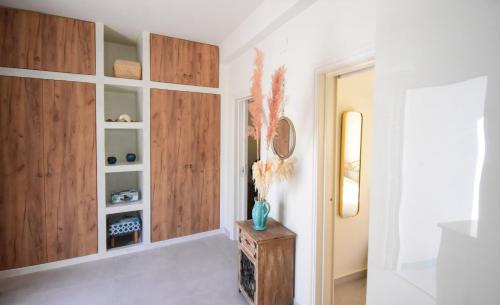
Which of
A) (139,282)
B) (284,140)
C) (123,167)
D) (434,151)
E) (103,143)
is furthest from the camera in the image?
(123,167)

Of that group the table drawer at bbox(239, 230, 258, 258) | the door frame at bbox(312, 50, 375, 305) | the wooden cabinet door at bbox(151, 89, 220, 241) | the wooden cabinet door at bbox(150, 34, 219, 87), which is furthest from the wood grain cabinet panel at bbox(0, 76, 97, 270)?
the door frame at bbox(312, 50, 375, 305)

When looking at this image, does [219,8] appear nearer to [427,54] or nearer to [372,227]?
[427,54]

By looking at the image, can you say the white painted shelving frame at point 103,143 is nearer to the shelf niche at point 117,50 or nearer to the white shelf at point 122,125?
the white shelf at point 122,125

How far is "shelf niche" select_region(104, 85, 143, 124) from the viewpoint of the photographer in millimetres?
3303

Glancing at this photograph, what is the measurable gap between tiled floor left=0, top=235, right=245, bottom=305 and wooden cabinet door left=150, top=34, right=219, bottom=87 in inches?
88.7

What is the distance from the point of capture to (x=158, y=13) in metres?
2.63

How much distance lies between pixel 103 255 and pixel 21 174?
125 centimetres

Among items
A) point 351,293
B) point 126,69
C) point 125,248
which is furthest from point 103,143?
point 351,293

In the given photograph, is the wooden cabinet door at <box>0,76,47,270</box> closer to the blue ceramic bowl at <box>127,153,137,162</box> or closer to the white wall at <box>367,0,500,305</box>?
the blue ceramic bowl at <box>127,153,137,162</box>

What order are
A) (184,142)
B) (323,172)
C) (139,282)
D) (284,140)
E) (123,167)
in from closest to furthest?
1. (323,172)
2. (284,140)
3. (139,282)
4. (123,167)
5. (184,142)

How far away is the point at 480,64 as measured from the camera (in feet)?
1.87

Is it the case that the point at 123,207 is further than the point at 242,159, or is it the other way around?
the point at 242,159

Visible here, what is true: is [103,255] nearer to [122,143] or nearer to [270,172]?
[122,143]

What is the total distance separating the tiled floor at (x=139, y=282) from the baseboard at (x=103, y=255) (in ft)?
0.21
